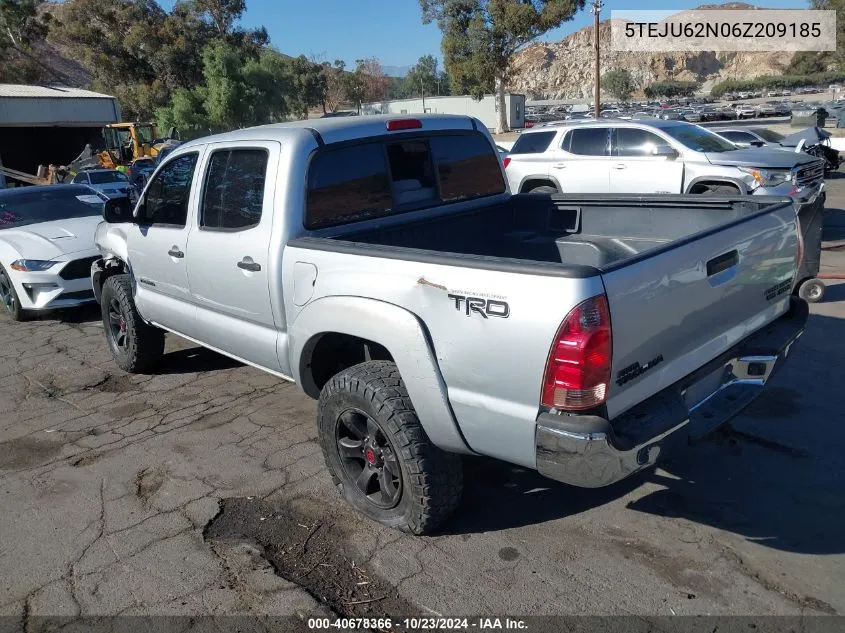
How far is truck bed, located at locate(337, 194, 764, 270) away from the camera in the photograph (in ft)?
14.0

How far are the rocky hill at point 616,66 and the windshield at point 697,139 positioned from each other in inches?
4749

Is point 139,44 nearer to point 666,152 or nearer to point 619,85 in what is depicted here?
point 666,152

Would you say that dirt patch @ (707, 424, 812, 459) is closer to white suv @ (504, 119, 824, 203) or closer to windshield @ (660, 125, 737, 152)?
white suv @ (504, 119, 824, 203)

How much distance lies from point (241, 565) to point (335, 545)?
0.46 metres

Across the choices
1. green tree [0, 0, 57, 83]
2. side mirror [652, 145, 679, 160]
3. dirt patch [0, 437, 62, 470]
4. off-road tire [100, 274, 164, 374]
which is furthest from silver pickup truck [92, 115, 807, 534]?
green tree [0, 0, 57, 83]

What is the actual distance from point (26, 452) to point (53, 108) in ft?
114

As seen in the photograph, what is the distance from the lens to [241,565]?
11.2 ft

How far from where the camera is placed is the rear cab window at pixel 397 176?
407 centimetres

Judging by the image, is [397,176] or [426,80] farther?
[426,80]

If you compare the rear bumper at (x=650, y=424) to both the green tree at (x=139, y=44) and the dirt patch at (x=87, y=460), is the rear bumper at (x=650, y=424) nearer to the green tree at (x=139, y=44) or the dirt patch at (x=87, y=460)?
the dirt patch at (x=87, y=460)

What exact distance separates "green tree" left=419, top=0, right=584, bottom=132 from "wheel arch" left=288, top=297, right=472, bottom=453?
4192cm

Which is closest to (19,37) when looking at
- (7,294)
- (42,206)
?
(42,206)

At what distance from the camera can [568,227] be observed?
4.94 m

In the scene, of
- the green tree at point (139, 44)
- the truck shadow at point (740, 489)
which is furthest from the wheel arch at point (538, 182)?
the green tree at point (139, 44)
